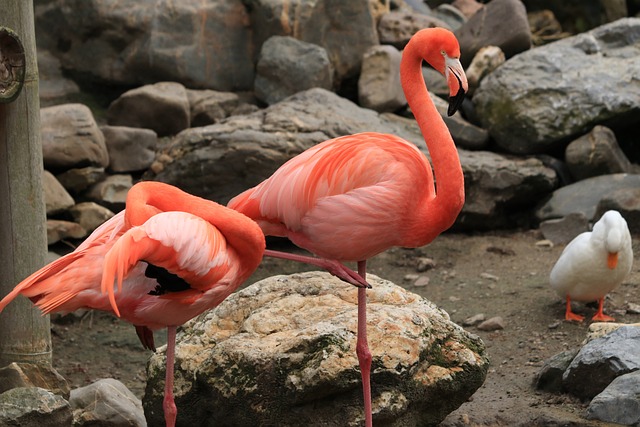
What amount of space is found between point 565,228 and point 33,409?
4649 mm

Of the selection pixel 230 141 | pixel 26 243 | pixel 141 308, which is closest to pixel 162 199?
pixel 141 308

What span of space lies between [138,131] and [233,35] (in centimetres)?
151

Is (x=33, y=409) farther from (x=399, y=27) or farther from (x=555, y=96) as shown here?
(x=399, y=27)

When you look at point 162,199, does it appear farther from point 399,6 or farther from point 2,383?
point 399,6

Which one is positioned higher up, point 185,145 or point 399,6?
point 399,6

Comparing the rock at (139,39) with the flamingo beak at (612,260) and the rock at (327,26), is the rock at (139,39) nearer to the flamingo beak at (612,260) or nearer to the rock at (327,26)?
the rock at (327,26)

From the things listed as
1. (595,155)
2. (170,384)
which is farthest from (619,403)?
(595,155)

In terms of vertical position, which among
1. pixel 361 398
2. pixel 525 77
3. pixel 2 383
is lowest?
pixel 2 383

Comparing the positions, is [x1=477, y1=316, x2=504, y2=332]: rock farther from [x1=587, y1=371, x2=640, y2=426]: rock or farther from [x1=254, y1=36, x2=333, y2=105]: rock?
[x1=254, y1=36, x2=333, y2=105]: rock

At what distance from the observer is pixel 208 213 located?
360 cm

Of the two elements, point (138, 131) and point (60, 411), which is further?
point (138, 131)

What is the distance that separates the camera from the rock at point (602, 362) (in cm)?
450

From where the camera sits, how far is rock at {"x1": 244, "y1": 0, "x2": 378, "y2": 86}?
333 inches

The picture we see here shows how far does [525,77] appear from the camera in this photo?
8320 millimetres
